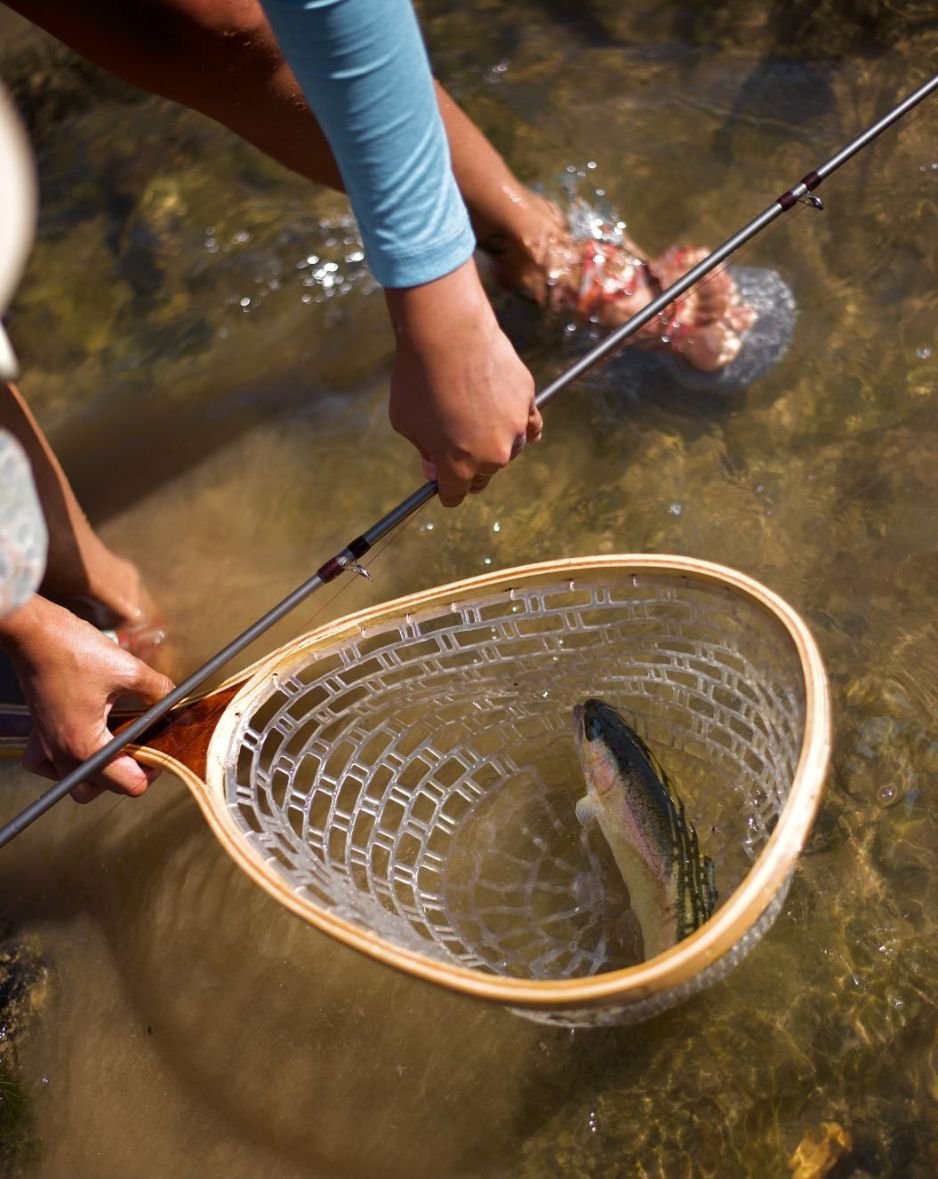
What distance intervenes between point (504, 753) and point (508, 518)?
0.54 meters

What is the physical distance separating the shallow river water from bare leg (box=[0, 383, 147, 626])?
12cm

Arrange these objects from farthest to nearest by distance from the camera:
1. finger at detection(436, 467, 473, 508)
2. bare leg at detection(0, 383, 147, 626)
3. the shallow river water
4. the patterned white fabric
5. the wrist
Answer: bare leg at detection(0, 383, 147, 626), the shallow river water, finger at detection(436, 467, 473, 508), the wrist, the patterned white fabric

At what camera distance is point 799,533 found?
2227 millimetres

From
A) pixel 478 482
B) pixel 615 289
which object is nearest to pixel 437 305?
pixel 478 482

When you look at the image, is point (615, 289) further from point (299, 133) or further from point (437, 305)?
point (437, 305)

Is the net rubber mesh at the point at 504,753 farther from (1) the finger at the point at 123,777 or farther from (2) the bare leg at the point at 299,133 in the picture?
(2) the bare leg at the point at 299,133

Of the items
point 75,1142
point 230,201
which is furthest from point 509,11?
point 75,1142

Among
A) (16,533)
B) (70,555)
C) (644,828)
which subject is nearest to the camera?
(16,533)

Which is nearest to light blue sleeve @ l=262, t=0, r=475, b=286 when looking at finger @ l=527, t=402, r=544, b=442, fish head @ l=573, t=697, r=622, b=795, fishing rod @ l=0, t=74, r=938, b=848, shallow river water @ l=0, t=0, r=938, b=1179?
finger @ l=527, t=402, r=544, b=442

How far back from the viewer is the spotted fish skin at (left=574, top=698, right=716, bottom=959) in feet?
5.47

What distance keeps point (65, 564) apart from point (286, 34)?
1304mm

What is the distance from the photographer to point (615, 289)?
97.0 inches

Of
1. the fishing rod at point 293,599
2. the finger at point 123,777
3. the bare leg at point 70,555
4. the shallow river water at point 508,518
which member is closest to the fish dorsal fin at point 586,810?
the shallow river water at point 508,518

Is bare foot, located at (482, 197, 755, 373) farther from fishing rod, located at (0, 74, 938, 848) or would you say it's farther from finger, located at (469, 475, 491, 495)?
finger, located at (469, 475, 491, 495)
